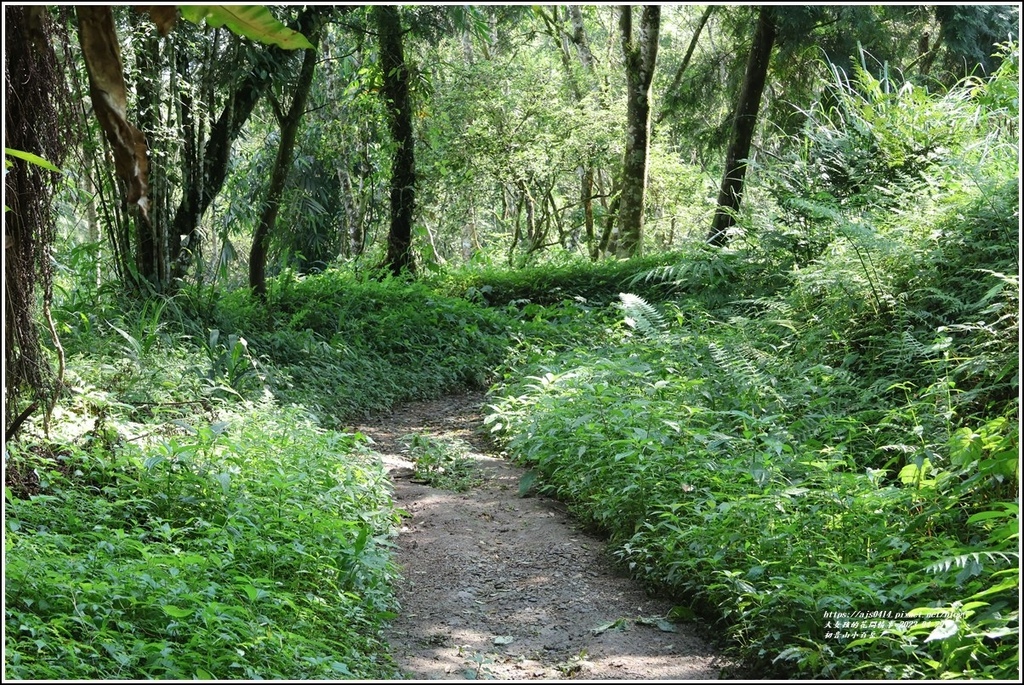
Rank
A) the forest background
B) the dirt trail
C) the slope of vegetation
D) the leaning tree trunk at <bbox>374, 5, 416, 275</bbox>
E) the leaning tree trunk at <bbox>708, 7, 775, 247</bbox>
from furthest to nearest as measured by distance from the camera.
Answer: the leaning tree trunk at <bbox>374, 5, 416, 275</bbox>, the leaning tree trunk at <bbox>708, 7, 775, 247</bbox>, the dirt trail, the slope of vegetation, the forest background

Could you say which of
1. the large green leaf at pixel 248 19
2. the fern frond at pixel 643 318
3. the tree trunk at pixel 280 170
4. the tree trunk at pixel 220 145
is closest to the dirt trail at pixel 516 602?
the large green leaf at pixel 248 19

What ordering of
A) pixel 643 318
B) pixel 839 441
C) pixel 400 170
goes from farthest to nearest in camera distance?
pixel 400 170
pixel 643 318
pixel 839 441

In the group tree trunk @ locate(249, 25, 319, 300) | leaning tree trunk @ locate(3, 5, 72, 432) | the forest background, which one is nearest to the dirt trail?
the forest background

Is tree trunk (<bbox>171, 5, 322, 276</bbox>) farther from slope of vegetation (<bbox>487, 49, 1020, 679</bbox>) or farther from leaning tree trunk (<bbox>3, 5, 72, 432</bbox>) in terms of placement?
leaning tree trunk (<bbox>3, 5, 72, 432</bbox>)

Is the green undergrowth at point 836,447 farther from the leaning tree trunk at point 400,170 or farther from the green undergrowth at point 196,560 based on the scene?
the leaning tree trunk at point 400,170

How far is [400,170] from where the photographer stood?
514 inches

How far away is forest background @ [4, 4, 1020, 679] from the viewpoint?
10.4ft

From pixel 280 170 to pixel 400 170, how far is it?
11.7 ft

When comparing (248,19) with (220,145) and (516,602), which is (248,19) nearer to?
(516,602)

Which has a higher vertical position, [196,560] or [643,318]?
[643,318]

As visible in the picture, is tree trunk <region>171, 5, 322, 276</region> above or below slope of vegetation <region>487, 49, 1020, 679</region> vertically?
above

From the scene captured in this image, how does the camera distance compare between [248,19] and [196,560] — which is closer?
[248,19]

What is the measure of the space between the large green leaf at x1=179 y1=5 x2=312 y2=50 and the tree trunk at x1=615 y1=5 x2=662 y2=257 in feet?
35.9

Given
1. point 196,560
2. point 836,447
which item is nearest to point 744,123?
point 836,447
